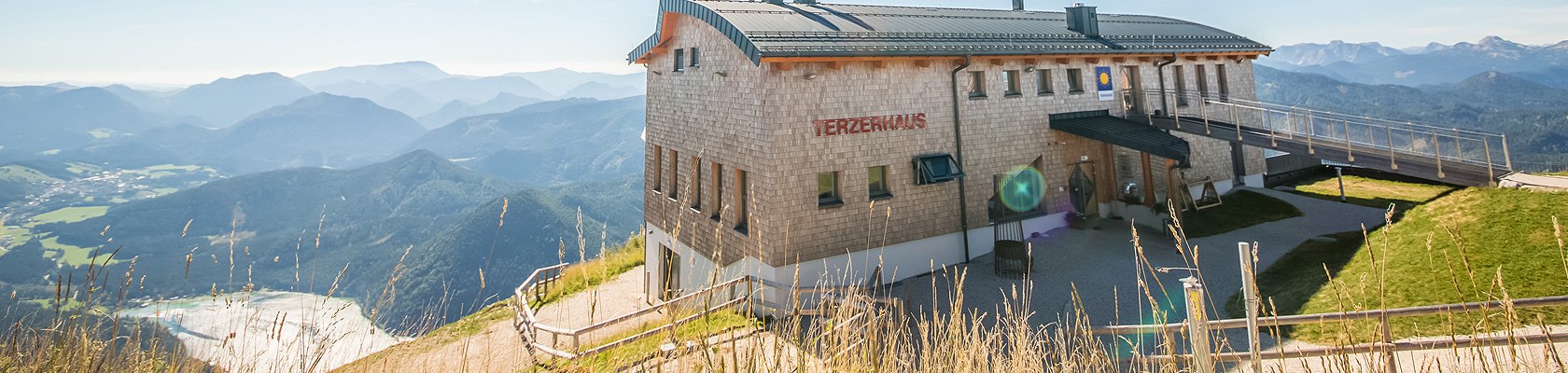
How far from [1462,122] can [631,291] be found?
216 meters

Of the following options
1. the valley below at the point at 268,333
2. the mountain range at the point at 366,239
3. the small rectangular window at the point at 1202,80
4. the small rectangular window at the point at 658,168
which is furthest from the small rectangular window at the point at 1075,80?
the mountain range at the point at 366,239

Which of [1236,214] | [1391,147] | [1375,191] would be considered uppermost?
[1391,147]

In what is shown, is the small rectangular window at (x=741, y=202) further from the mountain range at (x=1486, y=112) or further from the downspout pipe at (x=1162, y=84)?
the mountain range at (x=1486, y=112)

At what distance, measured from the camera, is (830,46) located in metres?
13.6

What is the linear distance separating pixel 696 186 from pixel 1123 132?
35.6 ft

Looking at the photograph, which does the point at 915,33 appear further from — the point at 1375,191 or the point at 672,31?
the point at 1375,191

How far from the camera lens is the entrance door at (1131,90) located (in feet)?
61.9

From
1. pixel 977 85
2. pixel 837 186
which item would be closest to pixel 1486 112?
pixel 977 85

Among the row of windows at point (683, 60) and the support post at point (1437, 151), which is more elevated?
the row of windows at point (683, 60)

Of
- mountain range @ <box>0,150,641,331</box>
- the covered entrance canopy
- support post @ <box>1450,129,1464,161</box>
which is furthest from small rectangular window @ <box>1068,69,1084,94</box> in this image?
mountain range @ <box>0,150,641,331</box>

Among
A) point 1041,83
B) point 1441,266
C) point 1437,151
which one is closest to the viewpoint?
point 1441,266

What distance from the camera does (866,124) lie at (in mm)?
14297

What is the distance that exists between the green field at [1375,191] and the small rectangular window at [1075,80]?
7777 mm

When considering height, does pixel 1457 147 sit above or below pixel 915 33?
below
